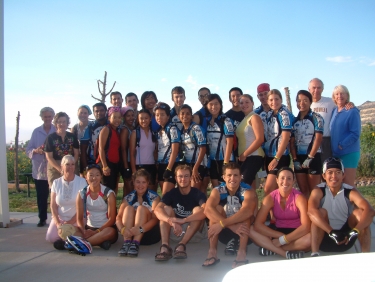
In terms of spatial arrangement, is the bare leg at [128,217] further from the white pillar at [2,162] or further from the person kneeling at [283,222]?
the white pillar at [2,162]

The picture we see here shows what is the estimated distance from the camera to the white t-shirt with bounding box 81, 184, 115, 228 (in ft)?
16.7

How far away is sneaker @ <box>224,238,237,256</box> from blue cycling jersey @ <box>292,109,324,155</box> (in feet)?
5.31

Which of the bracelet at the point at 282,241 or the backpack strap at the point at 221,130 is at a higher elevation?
the backpack strap at the point at 221,130

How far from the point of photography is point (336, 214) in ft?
14.7

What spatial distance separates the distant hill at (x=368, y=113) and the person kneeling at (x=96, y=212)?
1799 centimetres

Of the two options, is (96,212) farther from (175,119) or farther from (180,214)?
(175,119)

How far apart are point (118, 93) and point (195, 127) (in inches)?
71.5

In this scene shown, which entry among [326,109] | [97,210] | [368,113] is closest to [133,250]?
[97,210]

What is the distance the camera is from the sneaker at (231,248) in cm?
462

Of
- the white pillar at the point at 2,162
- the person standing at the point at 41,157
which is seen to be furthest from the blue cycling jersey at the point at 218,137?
the white pillar at the point at 2,162

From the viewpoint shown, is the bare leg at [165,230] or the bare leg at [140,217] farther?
the bare leg at [140,217]

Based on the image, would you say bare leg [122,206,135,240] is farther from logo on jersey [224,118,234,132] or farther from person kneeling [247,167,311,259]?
logo on jersey [224,118,234,132]

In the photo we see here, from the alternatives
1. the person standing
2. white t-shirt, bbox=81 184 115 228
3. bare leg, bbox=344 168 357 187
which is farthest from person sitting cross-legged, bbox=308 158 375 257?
the person standing

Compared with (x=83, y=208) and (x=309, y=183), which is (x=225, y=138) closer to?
(x=309, y=183)
